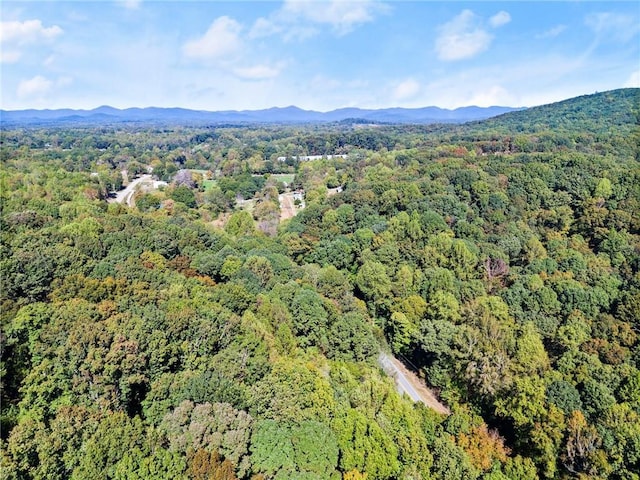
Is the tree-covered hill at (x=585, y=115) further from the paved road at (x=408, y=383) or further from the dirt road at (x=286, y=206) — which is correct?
the paved road at (x=408, y=383)

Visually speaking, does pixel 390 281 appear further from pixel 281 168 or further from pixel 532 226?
pixel 281 168

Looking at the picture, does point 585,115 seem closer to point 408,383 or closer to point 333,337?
point 408,383

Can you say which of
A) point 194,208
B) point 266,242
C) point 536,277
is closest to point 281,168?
point 194,208

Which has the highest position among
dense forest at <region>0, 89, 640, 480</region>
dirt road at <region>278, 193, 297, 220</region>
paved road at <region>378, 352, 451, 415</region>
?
dense forest at <region>0, 89, 640, 480</region>

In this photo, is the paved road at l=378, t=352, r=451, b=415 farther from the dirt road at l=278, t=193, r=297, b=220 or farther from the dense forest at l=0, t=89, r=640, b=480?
the dirt road at l=278, t=193, r=297, b=220

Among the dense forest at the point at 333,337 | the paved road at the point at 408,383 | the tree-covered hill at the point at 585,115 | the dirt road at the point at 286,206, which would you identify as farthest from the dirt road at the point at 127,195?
the tree-covered hill at the point at 585,115

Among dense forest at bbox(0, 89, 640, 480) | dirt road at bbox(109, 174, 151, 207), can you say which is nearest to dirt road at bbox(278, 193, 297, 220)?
dense forest at bbox(0, 89, 640, 480)

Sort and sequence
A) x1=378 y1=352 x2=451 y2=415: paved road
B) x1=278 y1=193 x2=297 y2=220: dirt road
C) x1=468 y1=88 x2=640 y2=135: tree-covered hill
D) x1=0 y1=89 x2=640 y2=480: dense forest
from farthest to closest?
x1=468 y1=88 x2=640 y2=135: tree-covered hill, x1=278 y1=193 x2=297 y2=220: dirt road, x1=378 y1=352 x2=451 y2=415: paved road, x1=0 y1=89 x2=640 y2=480: dense forest
